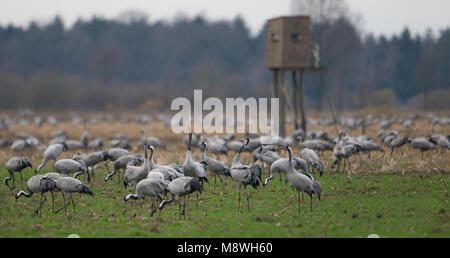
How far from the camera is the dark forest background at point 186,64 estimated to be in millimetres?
53594

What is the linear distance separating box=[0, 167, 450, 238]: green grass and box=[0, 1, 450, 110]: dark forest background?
112 feet

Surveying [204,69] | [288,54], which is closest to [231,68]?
[204,69]

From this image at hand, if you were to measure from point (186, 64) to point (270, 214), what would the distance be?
79597 mm

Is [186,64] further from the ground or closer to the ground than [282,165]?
further from the ground

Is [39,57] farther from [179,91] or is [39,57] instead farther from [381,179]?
[381,179]

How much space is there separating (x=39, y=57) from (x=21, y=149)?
67812 millimetres

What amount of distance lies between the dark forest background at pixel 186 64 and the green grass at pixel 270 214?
34227 millimetres

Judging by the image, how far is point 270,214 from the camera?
10461 millimetres

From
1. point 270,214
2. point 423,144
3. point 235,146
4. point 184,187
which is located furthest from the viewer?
point 235,146

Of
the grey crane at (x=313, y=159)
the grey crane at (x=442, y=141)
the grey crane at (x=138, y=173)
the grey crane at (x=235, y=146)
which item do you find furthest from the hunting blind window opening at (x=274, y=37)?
the grey crane at (x=138, y=173)

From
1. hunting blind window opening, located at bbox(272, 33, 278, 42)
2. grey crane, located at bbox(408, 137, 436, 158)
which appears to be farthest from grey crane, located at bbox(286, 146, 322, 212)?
hunting blind window opening, located at bbox(272, 33, 278, 42)

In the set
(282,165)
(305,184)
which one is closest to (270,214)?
(305,184)

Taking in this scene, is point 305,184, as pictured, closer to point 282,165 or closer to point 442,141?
point 282,165
